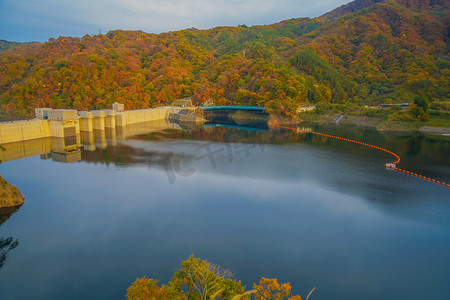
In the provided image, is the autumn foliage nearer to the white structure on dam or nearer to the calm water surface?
the calm water surface

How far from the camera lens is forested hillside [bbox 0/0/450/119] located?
7388cm

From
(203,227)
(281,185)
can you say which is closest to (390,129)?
(281,185)

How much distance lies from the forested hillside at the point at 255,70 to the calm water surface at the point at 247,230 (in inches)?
1736

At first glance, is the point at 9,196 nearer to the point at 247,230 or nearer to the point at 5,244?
the point at 5,244

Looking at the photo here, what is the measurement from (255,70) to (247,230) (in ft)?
237

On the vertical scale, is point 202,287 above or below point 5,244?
above

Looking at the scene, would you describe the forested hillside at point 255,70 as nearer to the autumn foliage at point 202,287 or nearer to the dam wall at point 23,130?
the dam wall at point 23,130

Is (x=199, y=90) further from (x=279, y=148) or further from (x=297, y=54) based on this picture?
(x=279, y=148)

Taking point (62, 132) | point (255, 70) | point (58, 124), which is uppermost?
point (255, 70)

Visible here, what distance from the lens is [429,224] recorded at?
20.1m

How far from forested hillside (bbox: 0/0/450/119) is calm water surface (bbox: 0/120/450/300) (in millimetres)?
44104

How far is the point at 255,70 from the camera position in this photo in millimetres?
85062

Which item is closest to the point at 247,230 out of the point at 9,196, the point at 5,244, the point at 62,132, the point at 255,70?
the point at 5,244

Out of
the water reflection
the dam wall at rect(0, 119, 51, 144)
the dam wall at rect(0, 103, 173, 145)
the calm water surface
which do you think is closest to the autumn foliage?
the calm water surface
